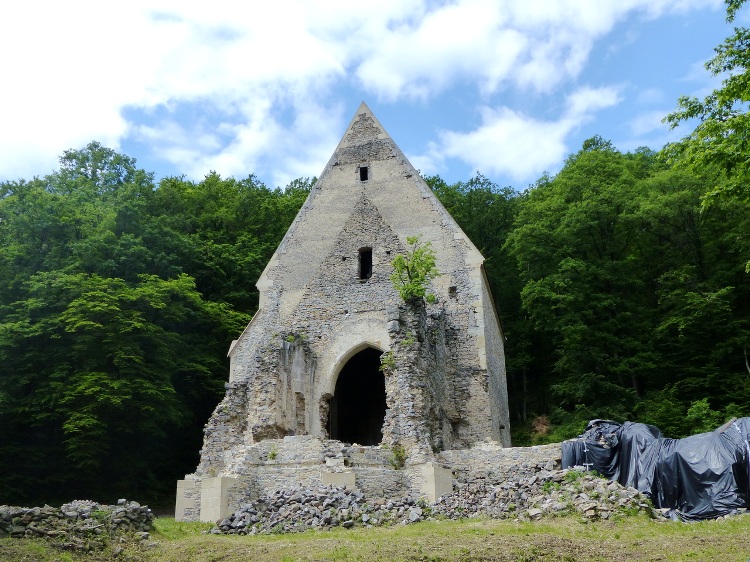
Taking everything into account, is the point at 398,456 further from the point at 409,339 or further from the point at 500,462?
the point at 409,339

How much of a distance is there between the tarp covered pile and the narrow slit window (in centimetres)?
995

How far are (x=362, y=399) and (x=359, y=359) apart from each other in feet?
5.48

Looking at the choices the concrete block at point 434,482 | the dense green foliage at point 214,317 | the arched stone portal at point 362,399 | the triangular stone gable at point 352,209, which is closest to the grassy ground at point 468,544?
the concrete block at point 434,482

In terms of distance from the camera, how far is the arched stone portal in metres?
26.1

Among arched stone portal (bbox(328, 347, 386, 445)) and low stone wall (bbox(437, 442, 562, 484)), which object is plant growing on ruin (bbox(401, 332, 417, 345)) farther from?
arched stone portal (bbox(328, 347, 386, 445))

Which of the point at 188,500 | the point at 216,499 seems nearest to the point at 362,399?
the point at 188,500

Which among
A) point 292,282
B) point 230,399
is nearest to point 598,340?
point 292,282

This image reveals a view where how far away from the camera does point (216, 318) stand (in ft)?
96.4

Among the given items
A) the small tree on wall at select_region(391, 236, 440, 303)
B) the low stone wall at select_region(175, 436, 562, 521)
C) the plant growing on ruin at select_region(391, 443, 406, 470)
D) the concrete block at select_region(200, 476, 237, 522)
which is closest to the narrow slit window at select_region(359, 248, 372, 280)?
the small tree on wall at select_region(391, 236, 440, 303)

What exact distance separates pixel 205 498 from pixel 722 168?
12182 mm

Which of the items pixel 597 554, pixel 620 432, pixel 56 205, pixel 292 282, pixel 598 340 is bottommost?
pixel 597 554

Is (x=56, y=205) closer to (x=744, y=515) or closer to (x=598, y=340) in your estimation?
(x=598, y=340)

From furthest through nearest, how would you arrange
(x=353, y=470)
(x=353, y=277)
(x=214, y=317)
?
(x=214, y=317) < (x=353, y=277) < (x=353, y=470)

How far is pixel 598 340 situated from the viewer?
26750 millimetres
